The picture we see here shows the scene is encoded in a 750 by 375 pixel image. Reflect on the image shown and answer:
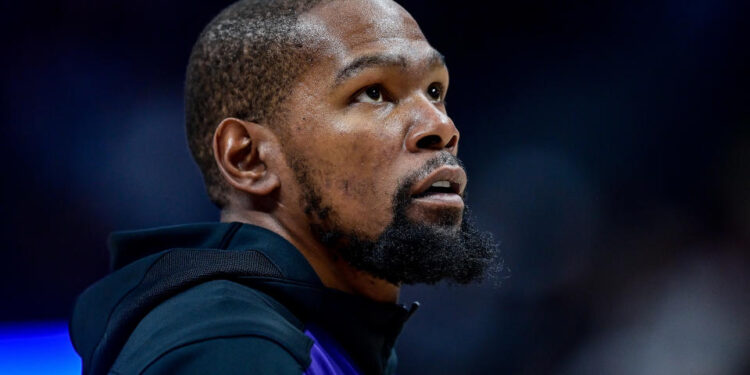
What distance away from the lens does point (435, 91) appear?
1.75m

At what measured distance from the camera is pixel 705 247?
125 inches

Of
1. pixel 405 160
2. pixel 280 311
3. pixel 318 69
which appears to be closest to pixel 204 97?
pixel 318 69

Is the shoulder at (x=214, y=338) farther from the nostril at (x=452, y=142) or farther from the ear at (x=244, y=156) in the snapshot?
the nostril at (x=452, y=142)

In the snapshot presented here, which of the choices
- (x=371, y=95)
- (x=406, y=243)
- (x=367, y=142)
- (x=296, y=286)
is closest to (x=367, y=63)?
(x=371, y=95)

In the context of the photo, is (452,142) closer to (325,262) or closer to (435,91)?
(435,91)

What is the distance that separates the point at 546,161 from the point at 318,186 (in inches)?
74.5

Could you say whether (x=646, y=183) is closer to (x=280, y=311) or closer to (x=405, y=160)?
(x=405, y=160)

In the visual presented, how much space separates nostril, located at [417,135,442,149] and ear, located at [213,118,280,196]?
0.31m

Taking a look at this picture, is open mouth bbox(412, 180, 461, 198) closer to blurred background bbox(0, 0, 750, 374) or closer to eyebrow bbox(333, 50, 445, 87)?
eyebrow bbox(333, 50, 445, 87)

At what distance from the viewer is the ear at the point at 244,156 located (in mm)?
1617

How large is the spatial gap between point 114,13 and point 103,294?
1.76 meters

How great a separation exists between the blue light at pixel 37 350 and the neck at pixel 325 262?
3.30 ft

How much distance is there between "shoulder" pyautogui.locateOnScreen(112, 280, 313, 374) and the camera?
3.36 ft

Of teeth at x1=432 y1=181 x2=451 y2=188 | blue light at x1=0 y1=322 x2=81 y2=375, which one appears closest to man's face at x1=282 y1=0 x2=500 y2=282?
teeth at x1=432 y1=181 x2=451 y2=188
